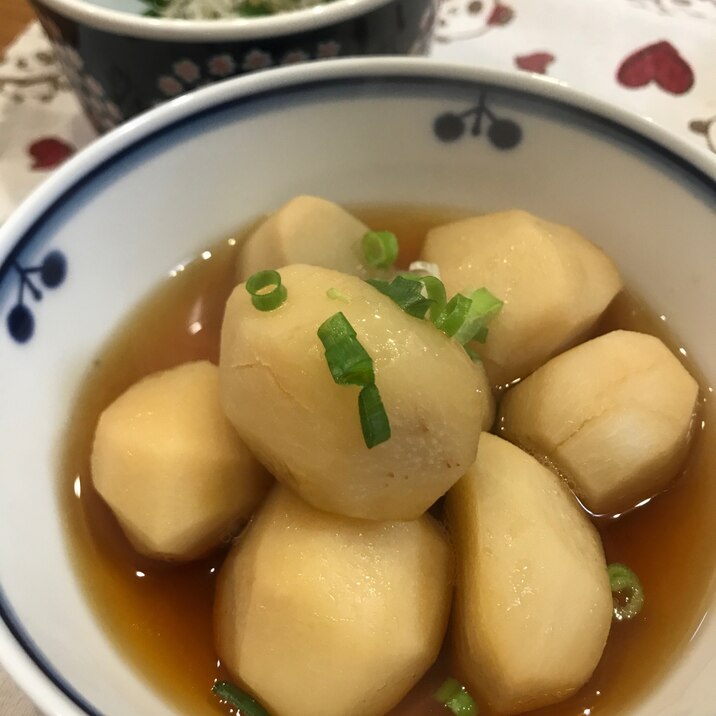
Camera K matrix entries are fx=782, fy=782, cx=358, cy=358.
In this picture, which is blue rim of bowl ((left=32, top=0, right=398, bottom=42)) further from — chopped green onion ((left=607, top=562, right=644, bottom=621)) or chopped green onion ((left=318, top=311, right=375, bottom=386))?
chopped green onion ((left=607, top=562, right=644, bottom=621))

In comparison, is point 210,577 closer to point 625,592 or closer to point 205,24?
point 625,592

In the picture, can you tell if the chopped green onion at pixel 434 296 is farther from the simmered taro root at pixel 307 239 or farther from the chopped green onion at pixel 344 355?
the simmered taro root at pixel 307 239

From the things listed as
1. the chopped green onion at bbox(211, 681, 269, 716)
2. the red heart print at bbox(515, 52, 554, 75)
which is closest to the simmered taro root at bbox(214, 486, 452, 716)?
the chopped green onion at bbox(211, 681, 269, 716)

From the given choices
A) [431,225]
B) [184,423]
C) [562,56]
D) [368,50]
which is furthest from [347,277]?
[562,56]

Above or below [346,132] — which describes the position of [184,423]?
below

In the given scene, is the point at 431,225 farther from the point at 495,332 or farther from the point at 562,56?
the point at 562,56

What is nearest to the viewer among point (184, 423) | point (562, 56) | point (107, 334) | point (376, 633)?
point (376, 633)
